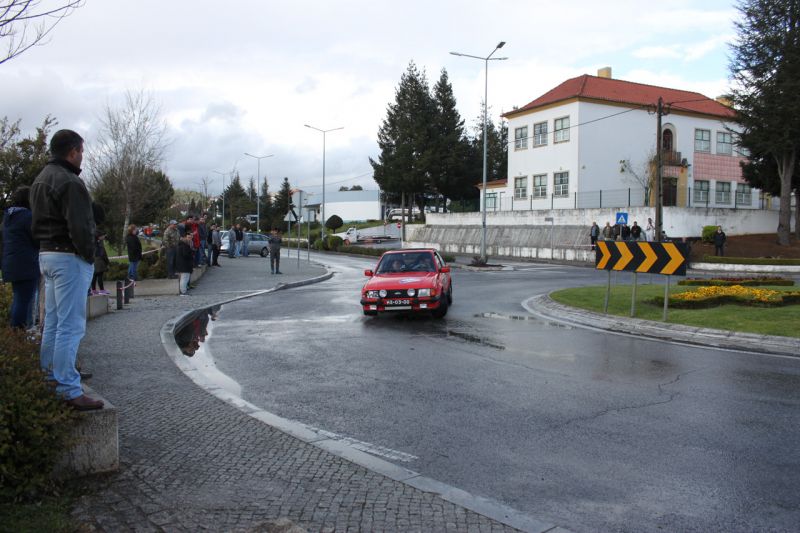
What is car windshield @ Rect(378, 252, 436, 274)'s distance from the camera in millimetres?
14976

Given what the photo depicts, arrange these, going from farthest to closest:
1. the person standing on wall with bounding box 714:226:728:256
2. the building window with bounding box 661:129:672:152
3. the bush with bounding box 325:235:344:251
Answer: the bush with bounding box 325:235:344:251 < the building window with bounding box 661:129:672:152 < the person standing on wall with bounding box 714:226:728:256

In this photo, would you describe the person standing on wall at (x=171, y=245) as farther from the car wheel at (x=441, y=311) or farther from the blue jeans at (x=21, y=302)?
the blue jeans at (x=21, y=302)

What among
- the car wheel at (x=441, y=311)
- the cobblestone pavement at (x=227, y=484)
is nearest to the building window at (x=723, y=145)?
the car wheel at (x=441, y=311)

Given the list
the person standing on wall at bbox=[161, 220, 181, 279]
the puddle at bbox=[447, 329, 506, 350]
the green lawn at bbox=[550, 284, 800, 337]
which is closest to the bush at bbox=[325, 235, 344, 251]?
the person standing on wall at bbox=[161, 220, 181, 279]

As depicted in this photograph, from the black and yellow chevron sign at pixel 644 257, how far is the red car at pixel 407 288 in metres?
3.60

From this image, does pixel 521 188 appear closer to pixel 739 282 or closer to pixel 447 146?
pixel 447 146

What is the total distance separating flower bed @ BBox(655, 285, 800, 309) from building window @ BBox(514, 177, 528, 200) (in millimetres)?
37191

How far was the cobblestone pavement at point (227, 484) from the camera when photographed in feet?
12.6

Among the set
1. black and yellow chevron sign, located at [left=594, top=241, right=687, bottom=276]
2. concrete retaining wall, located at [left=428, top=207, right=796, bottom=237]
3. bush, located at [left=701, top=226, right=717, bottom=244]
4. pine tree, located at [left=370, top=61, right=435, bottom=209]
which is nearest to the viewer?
black and yellow chevron sign, located at [left=594, top=241, right=687, bottom=276]

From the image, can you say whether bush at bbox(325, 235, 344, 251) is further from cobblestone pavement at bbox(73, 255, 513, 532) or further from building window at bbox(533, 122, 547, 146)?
cobblestone pavement at bbox(73, 255, 513, 532)

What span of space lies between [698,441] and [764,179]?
40847mm

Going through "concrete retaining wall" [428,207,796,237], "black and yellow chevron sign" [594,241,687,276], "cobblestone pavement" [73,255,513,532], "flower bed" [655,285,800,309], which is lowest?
"cobblestone pavement" [73,255,513,532]

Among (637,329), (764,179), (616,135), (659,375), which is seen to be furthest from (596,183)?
(659,375)

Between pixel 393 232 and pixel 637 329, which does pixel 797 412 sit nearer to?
pixel 637 329
